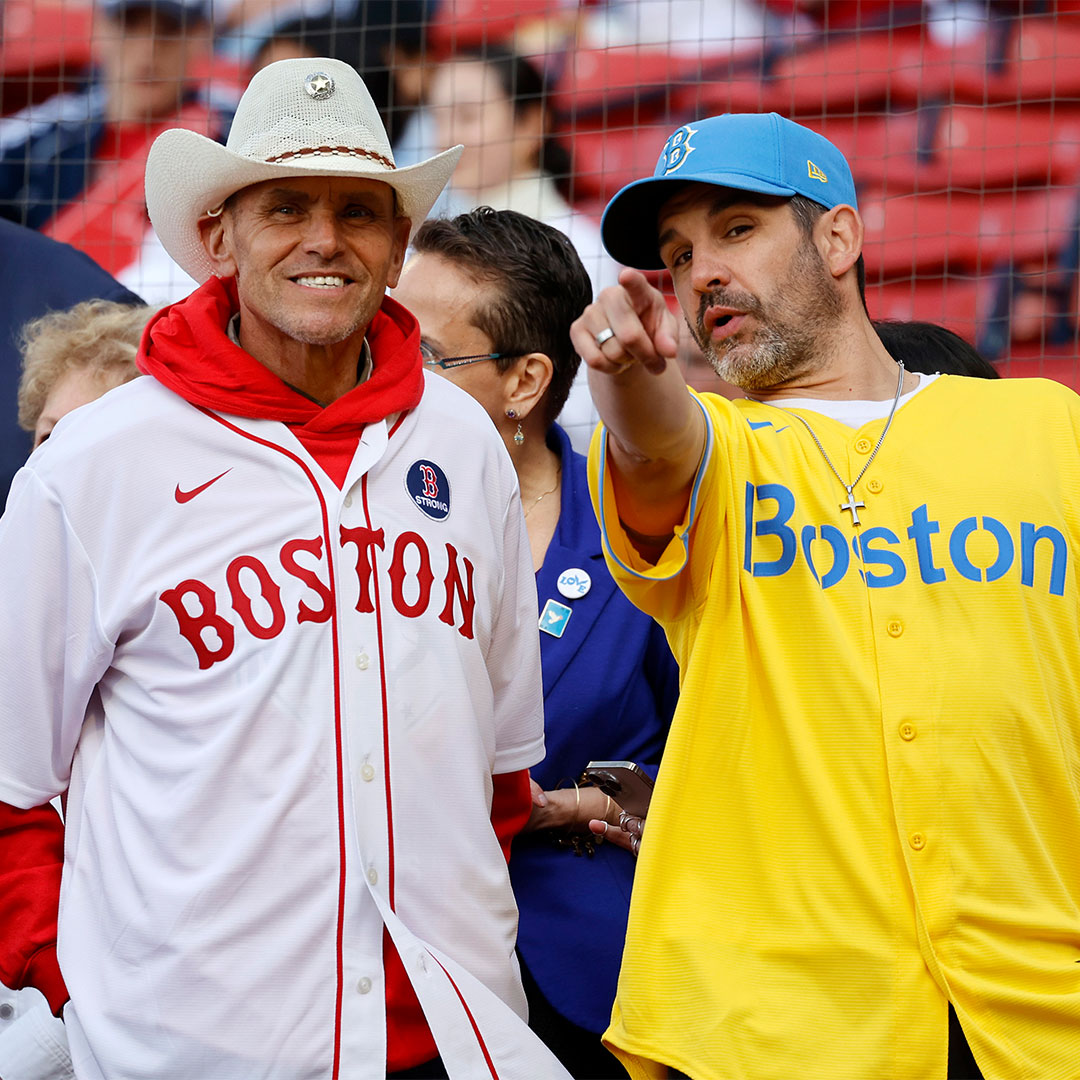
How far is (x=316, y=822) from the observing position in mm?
1871

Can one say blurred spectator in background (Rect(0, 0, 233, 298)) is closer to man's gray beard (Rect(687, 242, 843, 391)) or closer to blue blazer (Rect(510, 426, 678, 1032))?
blue blazer (Rect(510, 426, 678, 1032))

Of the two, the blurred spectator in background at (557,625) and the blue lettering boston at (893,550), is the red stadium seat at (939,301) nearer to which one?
the blurred spectator in background at (557,625)

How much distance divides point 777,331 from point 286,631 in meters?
0.92

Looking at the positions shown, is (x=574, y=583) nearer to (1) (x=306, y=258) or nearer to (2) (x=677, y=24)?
(1) (x=306, y=258)

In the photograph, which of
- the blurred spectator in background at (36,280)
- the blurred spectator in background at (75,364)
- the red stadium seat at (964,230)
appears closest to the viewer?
the blurred spectator in background at (75,364)

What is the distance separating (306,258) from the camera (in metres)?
2.10

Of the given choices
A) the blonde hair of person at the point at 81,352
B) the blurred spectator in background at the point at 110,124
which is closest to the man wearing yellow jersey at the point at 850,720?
the blonde hair of person at the point at 81,352

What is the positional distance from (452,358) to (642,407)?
3.96 feet

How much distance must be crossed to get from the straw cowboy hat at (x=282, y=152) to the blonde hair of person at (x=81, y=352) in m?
0.94

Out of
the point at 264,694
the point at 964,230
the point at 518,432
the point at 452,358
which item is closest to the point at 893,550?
the point at 264,694

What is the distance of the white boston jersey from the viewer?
182 cm

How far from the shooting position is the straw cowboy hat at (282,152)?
2105mm

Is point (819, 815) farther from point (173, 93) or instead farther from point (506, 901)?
point (173, 93)

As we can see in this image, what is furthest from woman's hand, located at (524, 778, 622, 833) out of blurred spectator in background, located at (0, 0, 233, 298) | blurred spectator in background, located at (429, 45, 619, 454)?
blurred spectator in background, located at (0, 0, 233, 298)
